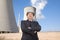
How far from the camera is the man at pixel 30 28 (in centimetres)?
244

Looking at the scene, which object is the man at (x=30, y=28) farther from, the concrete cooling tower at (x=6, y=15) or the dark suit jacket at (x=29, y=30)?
the concrete cooling tower at (x=6, y=15)

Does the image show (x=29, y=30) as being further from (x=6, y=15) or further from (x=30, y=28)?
(x=6, y=15)

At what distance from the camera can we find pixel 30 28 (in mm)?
2480

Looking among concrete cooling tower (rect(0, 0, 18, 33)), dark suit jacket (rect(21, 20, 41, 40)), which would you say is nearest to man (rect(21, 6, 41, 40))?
dark suit jacket (rect(21, 20, 41, 40))

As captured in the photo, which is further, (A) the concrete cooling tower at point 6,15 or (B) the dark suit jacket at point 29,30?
(A) the concrete cooling tower at point 6,15

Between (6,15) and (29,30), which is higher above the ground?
(29,30)

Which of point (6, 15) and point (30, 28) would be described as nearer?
point (30, 28)

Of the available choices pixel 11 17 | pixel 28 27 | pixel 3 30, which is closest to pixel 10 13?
pixel 11 17

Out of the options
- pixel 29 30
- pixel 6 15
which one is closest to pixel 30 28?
pixel 29 30

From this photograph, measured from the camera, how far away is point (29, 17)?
8.05 ft

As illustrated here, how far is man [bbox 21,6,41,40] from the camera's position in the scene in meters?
2.44

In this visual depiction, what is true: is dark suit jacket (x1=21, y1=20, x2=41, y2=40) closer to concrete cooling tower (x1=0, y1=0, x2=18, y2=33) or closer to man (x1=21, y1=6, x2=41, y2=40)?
man (x1=21, y1=6, x2=41, y2=40)

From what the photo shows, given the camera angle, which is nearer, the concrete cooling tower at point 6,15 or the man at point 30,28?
the man at point 30,28

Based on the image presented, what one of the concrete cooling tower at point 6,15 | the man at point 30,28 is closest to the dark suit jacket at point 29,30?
the man at point 30,28
